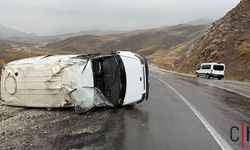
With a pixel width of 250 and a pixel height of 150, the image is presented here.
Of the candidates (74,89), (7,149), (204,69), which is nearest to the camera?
(7,149)

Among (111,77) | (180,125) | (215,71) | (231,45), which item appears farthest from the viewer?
(231,45)

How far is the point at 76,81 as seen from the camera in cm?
1264

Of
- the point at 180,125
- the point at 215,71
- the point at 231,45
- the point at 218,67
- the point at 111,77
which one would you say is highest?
the point at 111,77

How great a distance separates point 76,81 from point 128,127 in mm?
3240

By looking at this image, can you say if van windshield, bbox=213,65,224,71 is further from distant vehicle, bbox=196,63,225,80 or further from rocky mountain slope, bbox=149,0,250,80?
rocky mountain slope, bbox=149,0,250,80

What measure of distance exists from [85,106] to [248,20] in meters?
59.8

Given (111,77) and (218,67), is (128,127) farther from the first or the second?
(218,67)

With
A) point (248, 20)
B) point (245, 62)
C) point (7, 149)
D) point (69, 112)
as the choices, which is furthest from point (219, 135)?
point (248, 20)

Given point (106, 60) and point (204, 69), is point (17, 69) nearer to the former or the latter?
point (106, 60)

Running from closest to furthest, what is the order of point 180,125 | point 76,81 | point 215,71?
point 180,125 → point 76,81 → point 215,71

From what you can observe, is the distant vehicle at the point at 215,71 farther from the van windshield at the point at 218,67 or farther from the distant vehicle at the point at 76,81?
the distant vehicle at the point at 76,81

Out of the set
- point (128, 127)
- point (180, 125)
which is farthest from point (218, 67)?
point (128, 127)

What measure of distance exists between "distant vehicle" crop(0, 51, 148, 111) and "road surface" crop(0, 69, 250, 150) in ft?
1.17

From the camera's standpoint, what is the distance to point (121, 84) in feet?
43.7
